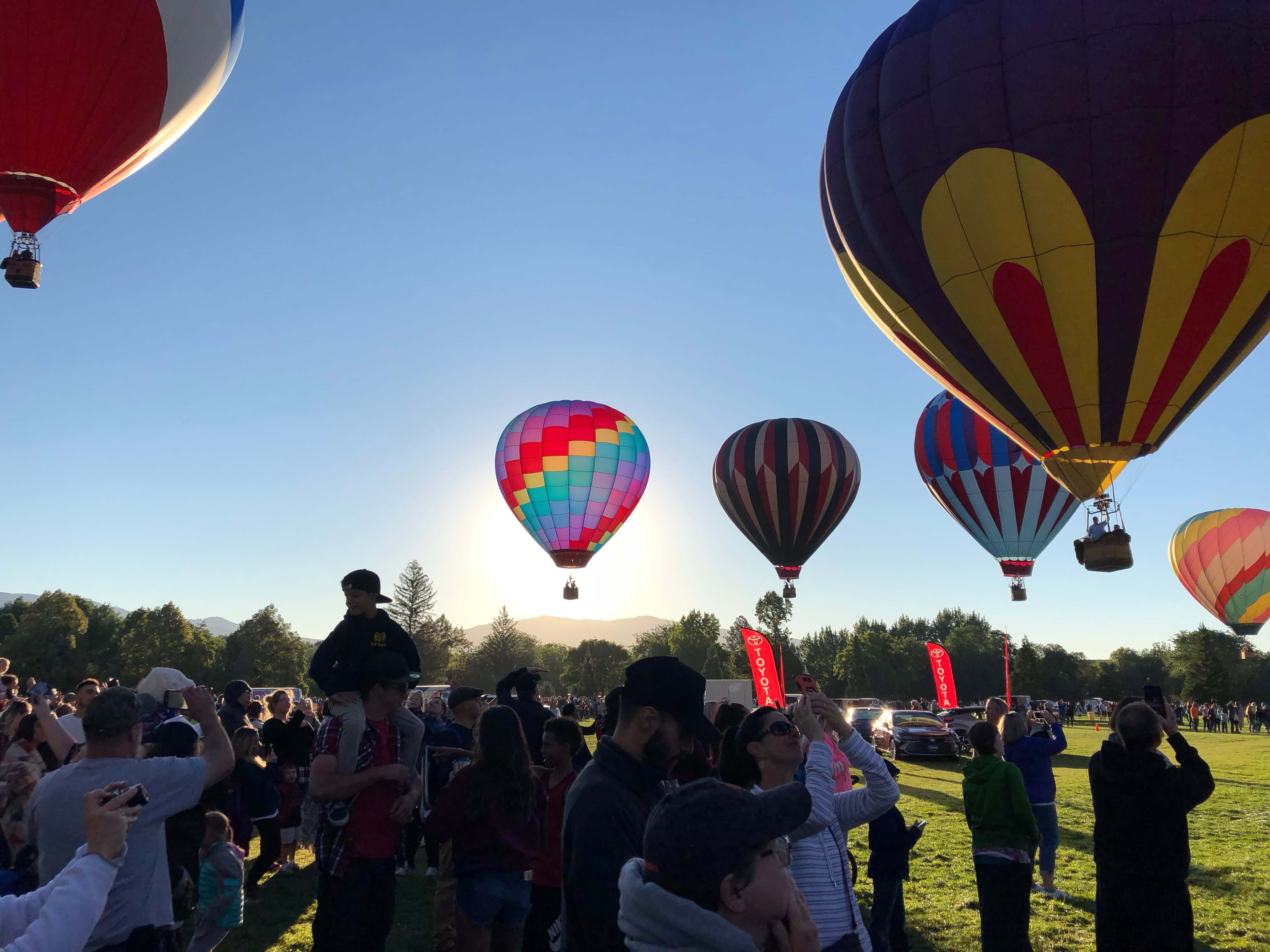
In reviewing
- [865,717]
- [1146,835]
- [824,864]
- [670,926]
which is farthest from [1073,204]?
[865,717]

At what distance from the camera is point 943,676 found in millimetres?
16266

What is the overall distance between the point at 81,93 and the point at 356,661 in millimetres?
14548

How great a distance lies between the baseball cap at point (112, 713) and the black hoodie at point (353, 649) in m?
0.90

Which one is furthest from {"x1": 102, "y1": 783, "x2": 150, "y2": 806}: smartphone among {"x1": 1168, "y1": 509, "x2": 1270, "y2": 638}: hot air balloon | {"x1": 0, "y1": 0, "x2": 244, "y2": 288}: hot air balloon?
{"x1": 1168, "y1": 509, "x2": 1270, "y2": 638}: hot air balloon

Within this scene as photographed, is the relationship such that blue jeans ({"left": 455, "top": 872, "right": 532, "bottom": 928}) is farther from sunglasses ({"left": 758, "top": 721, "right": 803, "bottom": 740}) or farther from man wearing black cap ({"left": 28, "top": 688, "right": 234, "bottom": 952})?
sunglasses ({"left": 758, "top": 721, "right": 803, "bottom": 740})

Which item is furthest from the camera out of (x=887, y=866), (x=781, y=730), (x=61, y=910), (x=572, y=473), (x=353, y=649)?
(x=572, y=473)

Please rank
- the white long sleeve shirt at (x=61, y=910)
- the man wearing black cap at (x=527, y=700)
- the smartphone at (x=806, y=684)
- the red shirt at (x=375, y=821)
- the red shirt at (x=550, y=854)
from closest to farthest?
the white long sleeve shirt at (x=61, y=910) → the smartphone at (x=806, y=684) → the red shirt at (x=375, y=821) → the red shirt at (x=550, y=854) → the man wearing black cap at (x=527, y=700)

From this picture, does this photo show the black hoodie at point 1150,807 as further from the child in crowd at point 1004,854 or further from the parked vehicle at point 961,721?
the parked vehicle at point 961,721

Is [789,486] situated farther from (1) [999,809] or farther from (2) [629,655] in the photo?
(2) [629,655]

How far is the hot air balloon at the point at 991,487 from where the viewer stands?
2478 centimetres

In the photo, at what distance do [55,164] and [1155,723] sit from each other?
17324 millimetres

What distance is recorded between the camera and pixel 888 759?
22.7 meters

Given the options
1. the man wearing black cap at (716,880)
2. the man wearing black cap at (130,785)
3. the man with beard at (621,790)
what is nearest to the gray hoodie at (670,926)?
the man wearing black cap at (716,880)

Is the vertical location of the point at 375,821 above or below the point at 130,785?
below
